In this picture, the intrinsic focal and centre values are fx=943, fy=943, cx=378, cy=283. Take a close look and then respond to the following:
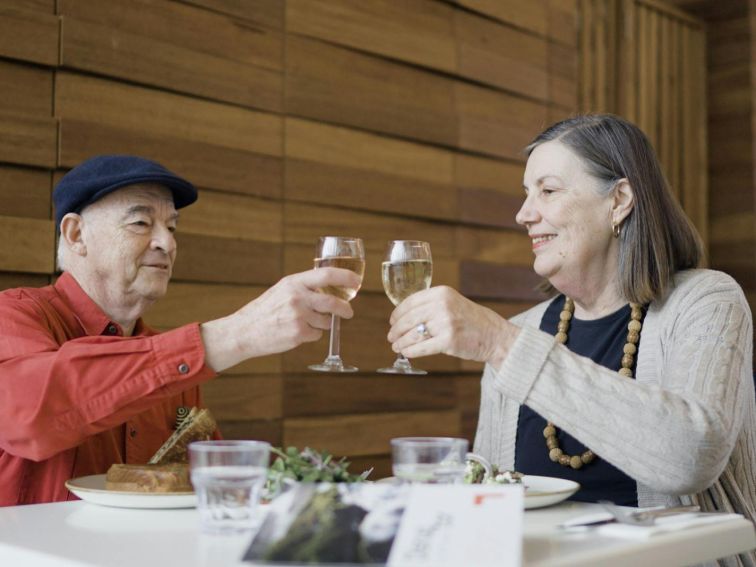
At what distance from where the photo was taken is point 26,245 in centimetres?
262

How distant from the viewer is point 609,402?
152cm

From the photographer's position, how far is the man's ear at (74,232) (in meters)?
2.09

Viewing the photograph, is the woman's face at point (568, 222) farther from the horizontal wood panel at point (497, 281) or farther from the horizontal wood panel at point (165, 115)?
the horizontal wood panel at point (497, 281)

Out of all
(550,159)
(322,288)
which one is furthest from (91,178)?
(550,159)

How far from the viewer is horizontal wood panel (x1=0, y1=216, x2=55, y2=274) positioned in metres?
2.58

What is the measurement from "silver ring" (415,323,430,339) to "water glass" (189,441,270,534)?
0.43m

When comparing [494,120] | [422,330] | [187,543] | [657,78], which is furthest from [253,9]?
[657,78]

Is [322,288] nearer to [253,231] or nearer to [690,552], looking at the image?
[690,552]

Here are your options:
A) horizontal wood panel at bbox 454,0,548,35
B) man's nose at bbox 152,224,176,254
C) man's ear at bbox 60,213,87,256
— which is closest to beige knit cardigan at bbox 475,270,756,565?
man's nose at bbox 152,224,176,254

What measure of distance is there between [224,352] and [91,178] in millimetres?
670

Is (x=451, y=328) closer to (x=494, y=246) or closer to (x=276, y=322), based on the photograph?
(x=276, y=322)

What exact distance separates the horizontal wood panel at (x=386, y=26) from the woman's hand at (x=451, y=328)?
6.82ft

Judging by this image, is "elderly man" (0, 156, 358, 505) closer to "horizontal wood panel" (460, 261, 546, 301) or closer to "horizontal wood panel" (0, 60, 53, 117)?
"horizontal wood panel" (0, 60, 53, 117)

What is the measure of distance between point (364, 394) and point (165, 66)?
140 cm
